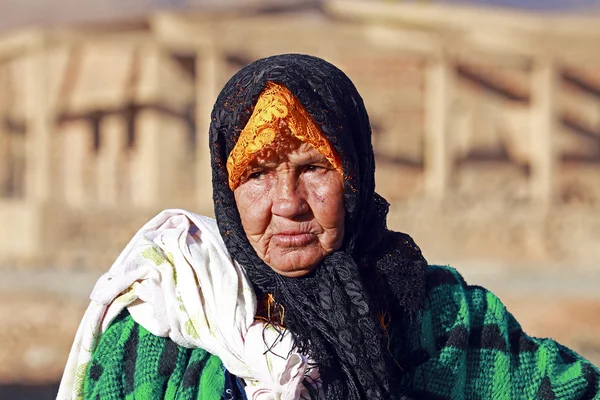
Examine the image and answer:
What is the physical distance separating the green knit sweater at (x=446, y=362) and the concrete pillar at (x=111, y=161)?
47.9ft

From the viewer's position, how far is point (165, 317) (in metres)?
2.43

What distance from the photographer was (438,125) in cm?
1664

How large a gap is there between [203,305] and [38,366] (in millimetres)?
7391

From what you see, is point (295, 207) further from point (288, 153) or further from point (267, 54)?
point (267, 54)

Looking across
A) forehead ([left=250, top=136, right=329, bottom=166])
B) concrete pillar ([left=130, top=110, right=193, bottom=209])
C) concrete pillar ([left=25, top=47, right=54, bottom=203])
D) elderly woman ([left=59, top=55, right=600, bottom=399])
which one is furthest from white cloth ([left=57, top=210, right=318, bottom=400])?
concrete pillar ([left=25, top=47, right=54, bottom=203])

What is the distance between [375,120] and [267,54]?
7.83 feet

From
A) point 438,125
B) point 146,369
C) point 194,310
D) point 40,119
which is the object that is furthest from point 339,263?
point 40,119

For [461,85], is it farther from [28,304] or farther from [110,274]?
[110,274]

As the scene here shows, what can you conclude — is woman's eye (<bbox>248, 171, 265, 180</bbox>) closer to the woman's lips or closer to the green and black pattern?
the woman's lips

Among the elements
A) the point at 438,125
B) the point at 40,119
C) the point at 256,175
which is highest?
the point at 40,119

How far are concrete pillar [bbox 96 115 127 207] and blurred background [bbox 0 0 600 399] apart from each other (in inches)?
1.2

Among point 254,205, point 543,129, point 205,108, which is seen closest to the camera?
point 254,205

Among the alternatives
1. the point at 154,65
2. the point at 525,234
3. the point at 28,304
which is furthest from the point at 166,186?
the point at 525,234

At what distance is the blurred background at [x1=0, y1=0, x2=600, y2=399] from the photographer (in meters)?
15.9
